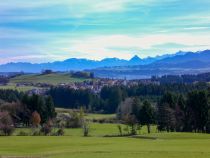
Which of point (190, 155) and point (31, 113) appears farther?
point (31, 113)

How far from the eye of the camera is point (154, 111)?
324 ft

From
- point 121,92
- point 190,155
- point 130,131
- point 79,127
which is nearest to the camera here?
point 190,155

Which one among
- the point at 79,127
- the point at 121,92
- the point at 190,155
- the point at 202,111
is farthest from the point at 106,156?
the point at 121,92

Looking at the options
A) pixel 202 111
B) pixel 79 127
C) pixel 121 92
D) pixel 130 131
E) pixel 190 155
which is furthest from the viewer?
pixel 121 92

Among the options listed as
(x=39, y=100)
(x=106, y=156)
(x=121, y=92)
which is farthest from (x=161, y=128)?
(x=121, y=92)

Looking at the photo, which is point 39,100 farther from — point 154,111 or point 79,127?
point 154,111

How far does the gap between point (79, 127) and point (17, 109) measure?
52.6ft

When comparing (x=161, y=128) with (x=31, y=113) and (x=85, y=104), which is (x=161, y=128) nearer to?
(x=31, y=113)

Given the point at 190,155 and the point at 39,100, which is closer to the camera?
the point at 190,155

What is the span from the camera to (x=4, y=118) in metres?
92.9

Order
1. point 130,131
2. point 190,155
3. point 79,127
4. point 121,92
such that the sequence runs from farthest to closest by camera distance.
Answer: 1. point 121,92
2. point 79,127
3. point 130,131
4. point 190,155

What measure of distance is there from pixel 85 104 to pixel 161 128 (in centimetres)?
7473

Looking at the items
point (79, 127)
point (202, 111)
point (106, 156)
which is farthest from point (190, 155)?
point (79, 127)

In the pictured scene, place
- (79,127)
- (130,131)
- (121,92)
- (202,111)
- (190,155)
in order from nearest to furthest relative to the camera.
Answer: (190,155), (202,111), (130,131), (79,127), (121,92)
